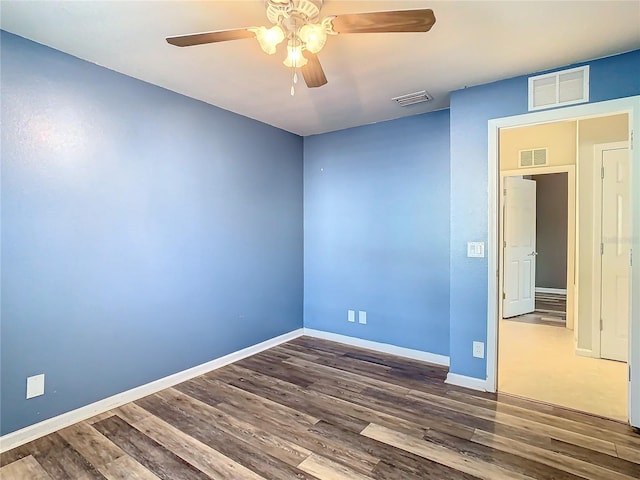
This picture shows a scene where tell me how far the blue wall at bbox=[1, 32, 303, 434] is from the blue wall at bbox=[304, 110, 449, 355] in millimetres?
849

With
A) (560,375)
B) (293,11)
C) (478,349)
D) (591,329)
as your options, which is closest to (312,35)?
(293,11)

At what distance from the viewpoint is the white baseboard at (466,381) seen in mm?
2811

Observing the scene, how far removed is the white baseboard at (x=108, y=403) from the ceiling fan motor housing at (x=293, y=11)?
279cm

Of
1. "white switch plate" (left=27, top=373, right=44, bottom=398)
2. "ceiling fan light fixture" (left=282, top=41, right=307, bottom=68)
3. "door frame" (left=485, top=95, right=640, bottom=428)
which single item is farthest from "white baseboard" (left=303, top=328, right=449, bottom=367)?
"ceiling fan light fixture" (left=282, top=41, right=307, bottom=68)

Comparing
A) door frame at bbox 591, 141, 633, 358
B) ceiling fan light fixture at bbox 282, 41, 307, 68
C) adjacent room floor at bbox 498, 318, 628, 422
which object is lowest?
adjacent room floor at bbox 498, 318, 628, 422

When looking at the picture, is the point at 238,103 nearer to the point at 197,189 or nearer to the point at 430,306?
the point at 197,189

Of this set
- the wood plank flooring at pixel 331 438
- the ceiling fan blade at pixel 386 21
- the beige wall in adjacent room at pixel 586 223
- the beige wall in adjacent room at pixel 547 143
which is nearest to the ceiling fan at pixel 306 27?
the ceiling fan blade at pixel 386 21

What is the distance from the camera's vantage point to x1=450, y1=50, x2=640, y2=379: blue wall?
2.72 m

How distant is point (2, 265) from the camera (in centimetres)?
205

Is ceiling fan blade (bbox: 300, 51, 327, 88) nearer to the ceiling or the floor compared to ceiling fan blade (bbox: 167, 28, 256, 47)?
nearer to the floor

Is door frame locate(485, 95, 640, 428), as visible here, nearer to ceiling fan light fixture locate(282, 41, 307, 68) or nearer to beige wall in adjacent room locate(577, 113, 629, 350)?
beige wall in adjacent room locate(577, 113, 629, 350)

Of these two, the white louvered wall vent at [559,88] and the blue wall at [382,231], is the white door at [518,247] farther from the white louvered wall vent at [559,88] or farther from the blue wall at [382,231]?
the white louvered wall vent at [559,88]

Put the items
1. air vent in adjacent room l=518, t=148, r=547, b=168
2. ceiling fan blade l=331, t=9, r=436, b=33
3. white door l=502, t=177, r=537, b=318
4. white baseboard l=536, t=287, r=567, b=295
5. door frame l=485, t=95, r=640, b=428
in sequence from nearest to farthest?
ceiling fan blade l=331, t=9, r=436, b=33
door frame l=485, t=95, r=640, b=428
air vent in adjacent room l=518, t=148, r=547, b=168
white door l=502, t=177, r=537, b=318
white baseboard l=536, t=287, r=567, b=295

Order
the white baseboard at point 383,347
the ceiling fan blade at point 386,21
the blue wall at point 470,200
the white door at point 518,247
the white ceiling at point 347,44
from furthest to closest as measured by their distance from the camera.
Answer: the white door at point 518,247 < the white baseboard at point 383,347 < the blue wall at point 470,200 < the white ceiling at point 347,44 < the ceiling fan blade at point 386,21
